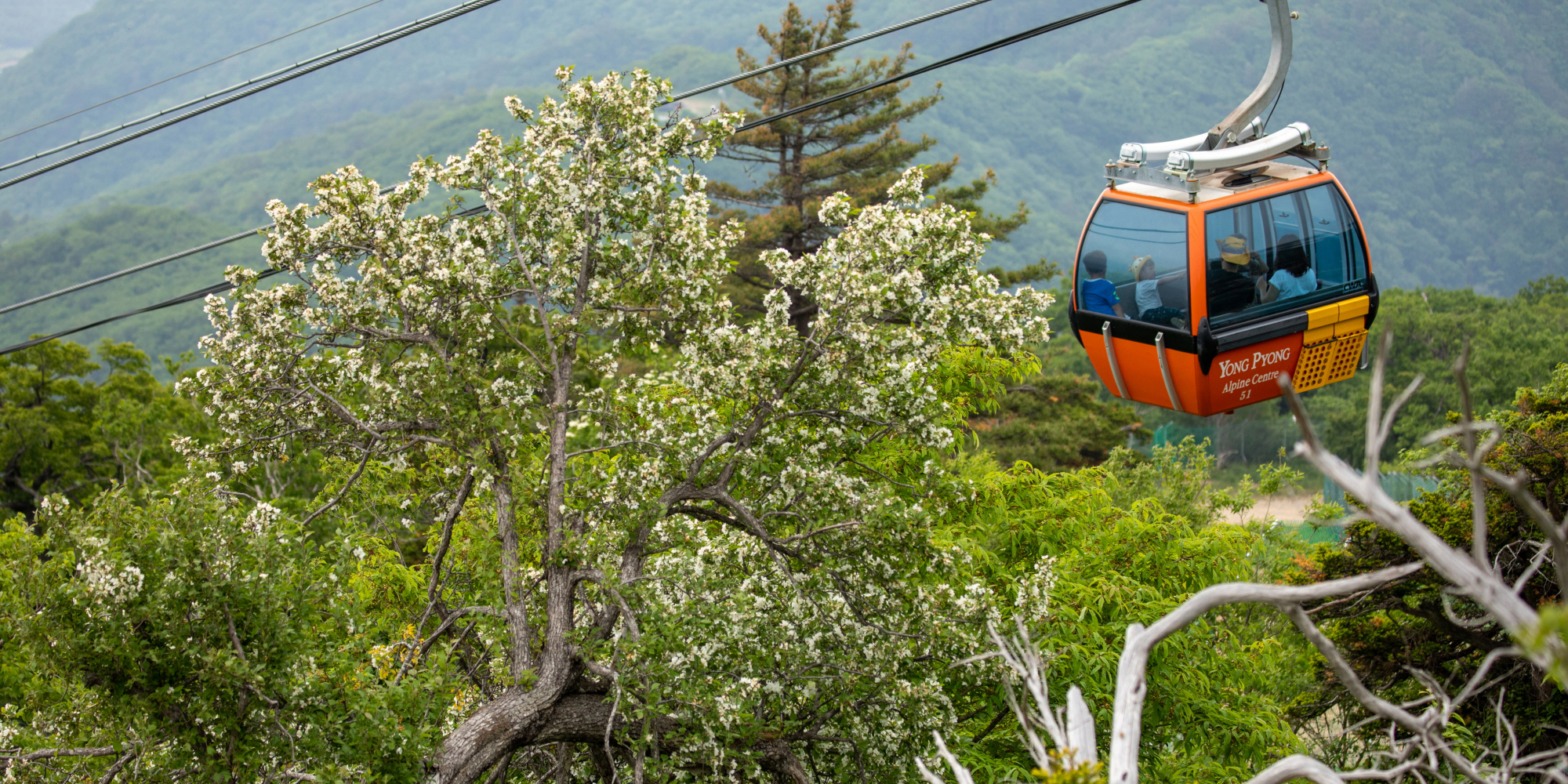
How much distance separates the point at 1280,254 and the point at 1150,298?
1.05m

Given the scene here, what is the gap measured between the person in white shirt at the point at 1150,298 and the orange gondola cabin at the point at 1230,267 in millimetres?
10

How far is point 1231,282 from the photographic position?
345 inches

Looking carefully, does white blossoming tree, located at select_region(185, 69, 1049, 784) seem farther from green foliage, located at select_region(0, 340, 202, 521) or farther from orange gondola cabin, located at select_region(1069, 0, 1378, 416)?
green foliage, located at select_region(0, 340, 202, 521)

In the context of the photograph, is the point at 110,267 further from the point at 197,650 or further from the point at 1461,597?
the point at 1461,597

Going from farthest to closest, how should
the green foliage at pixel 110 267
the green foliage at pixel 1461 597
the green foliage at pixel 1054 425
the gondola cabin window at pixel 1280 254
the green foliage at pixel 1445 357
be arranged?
the green foliage at pixel 110 267 < the green foliage at pixel 1445 357 < the green foliage at pixel 1054 425 < the green foliage at pixel 1461 597 < the gondola cabin window at pixel 1280 254

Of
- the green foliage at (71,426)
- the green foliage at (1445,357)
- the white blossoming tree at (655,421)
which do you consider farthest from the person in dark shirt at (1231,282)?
the green foliage at (1445,357)

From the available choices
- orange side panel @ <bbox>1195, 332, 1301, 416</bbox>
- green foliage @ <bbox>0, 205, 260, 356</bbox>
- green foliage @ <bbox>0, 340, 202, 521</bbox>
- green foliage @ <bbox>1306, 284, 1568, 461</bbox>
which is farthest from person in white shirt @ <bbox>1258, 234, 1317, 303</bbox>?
green foliage @ <bbox>0, 205, 260, 356</bbox>

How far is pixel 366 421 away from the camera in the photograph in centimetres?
888

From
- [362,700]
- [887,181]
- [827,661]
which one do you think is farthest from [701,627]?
[887,181]

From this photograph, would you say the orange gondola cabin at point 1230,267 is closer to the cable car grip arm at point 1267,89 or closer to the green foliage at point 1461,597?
the cable car grip arm at point 1267,89

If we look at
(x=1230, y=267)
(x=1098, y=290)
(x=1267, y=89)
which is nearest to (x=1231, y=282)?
(x=1230, y=267)

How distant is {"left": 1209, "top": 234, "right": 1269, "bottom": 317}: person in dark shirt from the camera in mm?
8719

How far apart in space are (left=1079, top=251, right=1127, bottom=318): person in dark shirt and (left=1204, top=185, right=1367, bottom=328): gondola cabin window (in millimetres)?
829

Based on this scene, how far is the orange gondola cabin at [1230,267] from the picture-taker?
28.7ft
